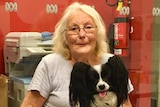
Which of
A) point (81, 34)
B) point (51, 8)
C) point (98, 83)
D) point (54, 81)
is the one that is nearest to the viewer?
point (98, 83)

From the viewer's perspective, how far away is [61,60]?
1563 mm

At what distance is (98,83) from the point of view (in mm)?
1136

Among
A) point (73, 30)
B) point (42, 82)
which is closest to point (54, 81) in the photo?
point (42, 82)

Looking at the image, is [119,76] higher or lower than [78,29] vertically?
lower

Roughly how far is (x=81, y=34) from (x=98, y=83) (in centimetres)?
34

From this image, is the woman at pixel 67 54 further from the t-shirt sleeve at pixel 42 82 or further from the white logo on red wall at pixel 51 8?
the white logo on red wall at pixel 51 8

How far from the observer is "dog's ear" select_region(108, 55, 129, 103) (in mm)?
1150

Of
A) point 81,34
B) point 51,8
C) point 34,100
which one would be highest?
point 51,8

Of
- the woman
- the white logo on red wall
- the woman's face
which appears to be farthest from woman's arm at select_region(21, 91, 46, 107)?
the white logo on red wall

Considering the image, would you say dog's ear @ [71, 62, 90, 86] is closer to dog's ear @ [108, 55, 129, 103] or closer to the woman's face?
dog's ear @ [108, 55, 129, 103]

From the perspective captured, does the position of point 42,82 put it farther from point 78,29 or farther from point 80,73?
point 80,73

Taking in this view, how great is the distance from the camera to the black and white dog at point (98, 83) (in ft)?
3.75

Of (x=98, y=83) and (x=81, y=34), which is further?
(x=81, y=34)

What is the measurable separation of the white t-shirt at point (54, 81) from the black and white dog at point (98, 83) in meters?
0.32
